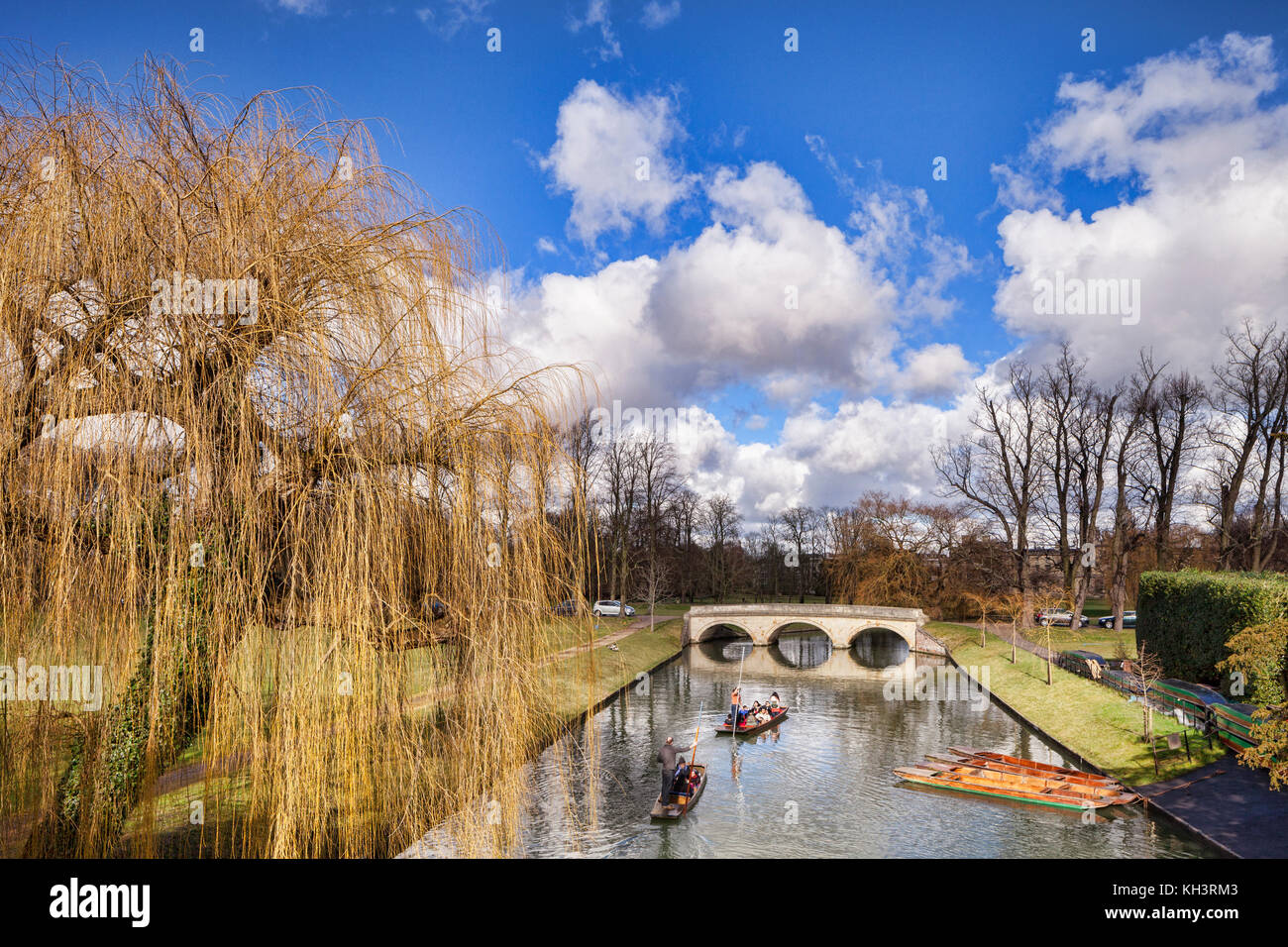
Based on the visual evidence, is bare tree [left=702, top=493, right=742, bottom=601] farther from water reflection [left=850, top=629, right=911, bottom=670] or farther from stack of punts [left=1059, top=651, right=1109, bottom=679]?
stack of punts [left=1059, top=651, right=1109, bottom=679]

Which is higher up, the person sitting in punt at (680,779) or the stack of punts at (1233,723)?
the stack of punts at (1233,723)

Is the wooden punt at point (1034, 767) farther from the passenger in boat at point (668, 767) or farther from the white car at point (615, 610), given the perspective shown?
the white car at point (615, 610)

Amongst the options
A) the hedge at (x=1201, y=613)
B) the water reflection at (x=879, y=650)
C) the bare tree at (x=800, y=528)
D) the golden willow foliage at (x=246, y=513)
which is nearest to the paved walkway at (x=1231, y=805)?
the hedge at (x=1201, y=613)

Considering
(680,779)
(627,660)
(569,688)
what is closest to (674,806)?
(680,779)

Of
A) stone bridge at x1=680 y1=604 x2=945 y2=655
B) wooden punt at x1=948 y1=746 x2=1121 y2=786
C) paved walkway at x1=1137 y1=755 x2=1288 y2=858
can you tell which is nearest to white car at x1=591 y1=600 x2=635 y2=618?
stone bridge at x1=680 y1=604 x2=945 y2=655

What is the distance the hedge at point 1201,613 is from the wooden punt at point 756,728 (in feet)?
36.9

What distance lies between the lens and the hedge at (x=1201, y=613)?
57.4ft

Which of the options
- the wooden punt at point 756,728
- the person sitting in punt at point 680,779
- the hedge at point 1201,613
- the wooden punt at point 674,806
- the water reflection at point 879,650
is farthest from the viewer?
the water reflection at point 879,650

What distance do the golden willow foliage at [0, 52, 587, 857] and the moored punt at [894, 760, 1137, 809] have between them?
1442 cm

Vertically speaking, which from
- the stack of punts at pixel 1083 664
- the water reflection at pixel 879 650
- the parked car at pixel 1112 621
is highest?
the stack of punts at pixel 1083 664

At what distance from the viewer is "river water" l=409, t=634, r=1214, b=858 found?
1315 centimetres

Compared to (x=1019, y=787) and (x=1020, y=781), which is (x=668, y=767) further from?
(x=1020, y=781)

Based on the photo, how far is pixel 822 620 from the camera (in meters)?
42.2

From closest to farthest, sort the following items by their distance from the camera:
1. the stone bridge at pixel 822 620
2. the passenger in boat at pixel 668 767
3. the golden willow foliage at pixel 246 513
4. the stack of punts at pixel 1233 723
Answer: the golden willow foliage at pixel 246 513, the passenger in boat at pixel 668 767, the stack of punts at pixel 1233 723, the stone bridge at pixel 822 620
